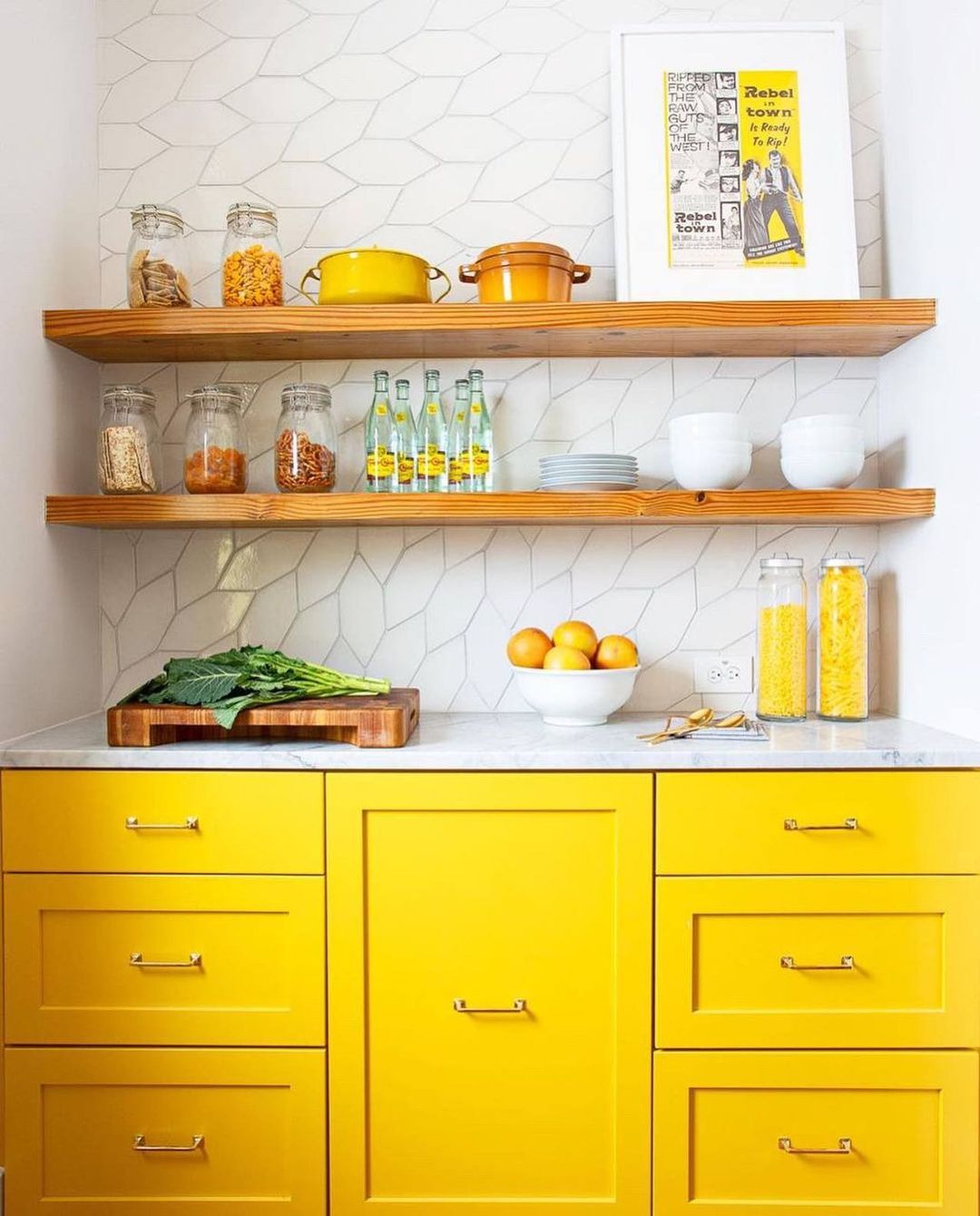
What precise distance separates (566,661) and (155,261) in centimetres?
115

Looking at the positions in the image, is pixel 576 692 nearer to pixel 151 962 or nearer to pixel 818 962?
pixel 818 962

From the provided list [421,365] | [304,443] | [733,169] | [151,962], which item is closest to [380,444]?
[304,443]

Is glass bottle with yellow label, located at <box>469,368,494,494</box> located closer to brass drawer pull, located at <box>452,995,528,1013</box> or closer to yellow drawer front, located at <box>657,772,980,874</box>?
yellow drawer front, located at <box>657,772,980,874</box>

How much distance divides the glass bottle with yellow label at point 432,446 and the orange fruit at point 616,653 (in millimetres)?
479

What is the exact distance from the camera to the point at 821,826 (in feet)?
5.53

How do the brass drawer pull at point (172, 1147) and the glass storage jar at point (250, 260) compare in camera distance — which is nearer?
the brass drawer pull at point (172, 1147)

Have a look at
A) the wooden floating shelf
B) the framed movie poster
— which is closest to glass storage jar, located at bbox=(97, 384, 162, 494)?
the wooden floating shelf

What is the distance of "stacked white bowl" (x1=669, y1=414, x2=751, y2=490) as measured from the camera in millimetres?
1952

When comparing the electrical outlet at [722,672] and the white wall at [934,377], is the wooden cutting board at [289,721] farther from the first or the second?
the white wall at [934,377]

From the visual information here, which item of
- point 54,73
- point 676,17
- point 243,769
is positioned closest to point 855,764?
point 243,769

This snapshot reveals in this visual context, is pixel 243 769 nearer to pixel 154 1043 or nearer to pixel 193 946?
pixel 193 946

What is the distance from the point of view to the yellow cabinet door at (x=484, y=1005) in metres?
1.69

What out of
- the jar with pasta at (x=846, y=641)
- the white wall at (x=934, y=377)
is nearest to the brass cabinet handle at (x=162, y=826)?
the jar with pasta at (x=846, y=641)

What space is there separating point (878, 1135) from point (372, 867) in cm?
100
